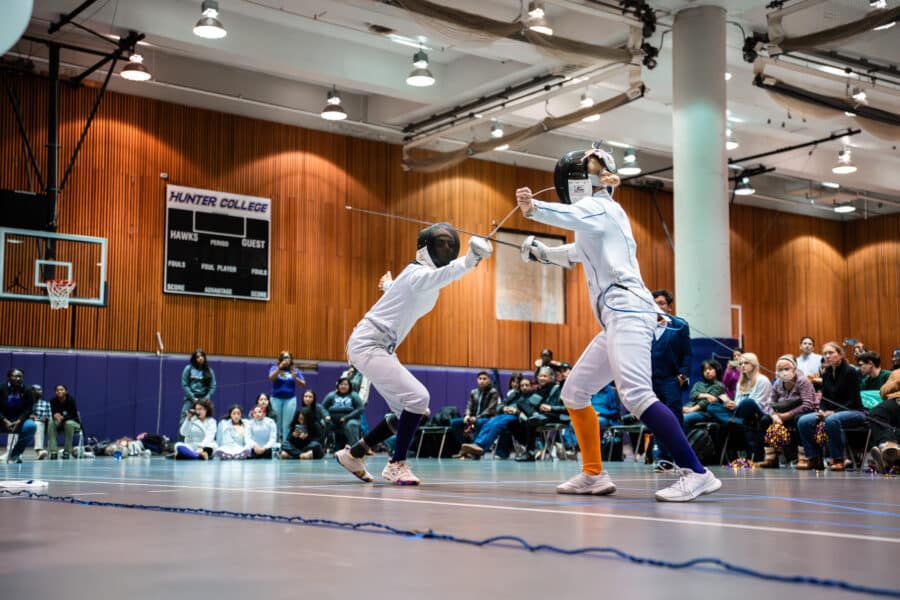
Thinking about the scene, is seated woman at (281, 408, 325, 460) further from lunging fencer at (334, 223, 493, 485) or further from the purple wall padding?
lunging fencer at (334, 223, 493, 485)

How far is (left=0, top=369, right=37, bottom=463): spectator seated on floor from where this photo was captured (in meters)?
12.7

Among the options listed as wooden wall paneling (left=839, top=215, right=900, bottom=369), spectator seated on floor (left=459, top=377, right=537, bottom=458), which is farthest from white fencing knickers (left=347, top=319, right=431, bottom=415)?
wooden wall paneling (left=839, top=215, right=900, bottom=369)

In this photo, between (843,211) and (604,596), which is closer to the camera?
(604,596)

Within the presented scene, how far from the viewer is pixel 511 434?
14.1m

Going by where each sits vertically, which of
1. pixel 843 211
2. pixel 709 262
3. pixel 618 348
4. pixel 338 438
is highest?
pixel 843 211

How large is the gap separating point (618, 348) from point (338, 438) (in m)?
10.6

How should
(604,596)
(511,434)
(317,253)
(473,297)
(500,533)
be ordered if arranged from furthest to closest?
(473,297), (317,253), (511,434), (500,533), (604,596)

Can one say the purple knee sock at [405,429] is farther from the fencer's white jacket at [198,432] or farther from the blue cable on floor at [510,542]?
the fencer's white jacket at [198,432]

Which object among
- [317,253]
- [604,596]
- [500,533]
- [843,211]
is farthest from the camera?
[843,211]

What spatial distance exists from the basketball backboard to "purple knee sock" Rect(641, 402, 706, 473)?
10.9 m

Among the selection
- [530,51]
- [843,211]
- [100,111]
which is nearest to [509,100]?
[530,51]

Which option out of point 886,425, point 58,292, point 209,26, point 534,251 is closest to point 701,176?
point 886,425

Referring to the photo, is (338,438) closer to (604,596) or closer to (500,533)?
(500,533)

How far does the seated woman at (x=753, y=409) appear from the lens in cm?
1076
